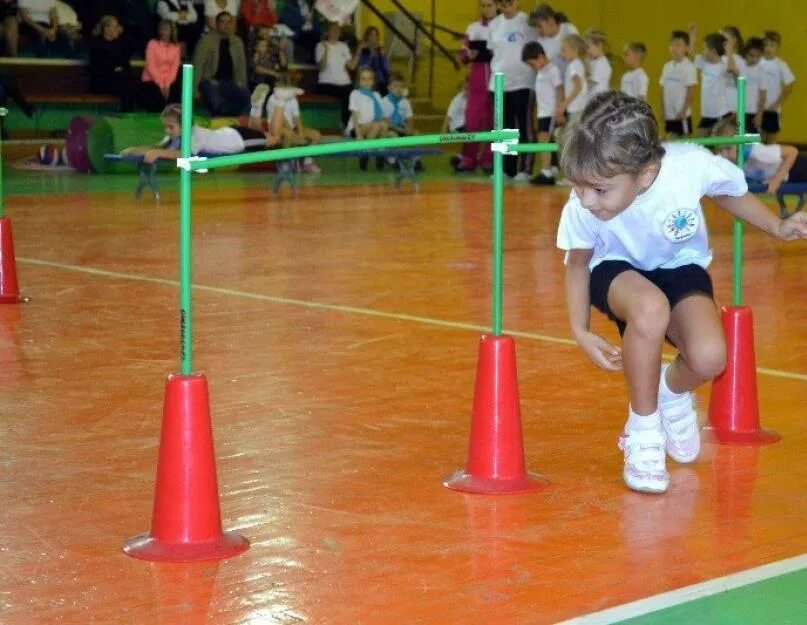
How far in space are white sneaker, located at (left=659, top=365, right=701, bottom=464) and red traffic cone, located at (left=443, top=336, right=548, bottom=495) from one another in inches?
20.3

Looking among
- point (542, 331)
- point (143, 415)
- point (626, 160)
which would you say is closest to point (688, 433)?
point (626, 160)

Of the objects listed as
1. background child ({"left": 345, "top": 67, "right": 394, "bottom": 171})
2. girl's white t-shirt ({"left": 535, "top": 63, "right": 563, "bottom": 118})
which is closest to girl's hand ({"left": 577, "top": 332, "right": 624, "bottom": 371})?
girl's white t-shirt ({"left": 535, "top": 63, "right": 563, "bottom": 118})

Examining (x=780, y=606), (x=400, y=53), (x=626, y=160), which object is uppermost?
(x=400, y=53)

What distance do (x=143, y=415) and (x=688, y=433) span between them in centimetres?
192

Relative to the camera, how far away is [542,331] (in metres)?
7.07

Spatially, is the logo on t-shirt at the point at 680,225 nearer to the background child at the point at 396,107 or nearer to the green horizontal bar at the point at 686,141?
Answer: the green horizontal bar at the point at 686,141

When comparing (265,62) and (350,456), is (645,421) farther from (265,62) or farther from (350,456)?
(265,62)

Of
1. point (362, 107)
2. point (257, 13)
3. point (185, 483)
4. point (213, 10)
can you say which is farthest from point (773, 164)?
point (257, 13)

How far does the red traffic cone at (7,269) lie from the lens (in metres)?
7.70

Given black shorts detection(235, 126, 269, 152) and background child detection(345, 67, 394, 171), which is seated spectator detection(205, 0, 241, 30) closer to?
background child detection(345, 67, 394, 171)

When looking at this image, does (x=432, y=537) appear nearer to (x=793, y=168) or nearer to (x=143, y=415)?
(x=143, y=415)

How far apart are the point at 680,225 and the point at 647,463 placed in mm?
692

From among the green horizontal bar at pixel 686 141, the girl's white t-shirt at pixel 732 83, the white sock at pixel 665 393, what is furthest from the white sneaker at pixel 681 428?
the girl's white t-shirt at pixel 732 83

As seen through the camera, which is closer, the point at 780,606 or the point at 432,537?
the point at 780,606
